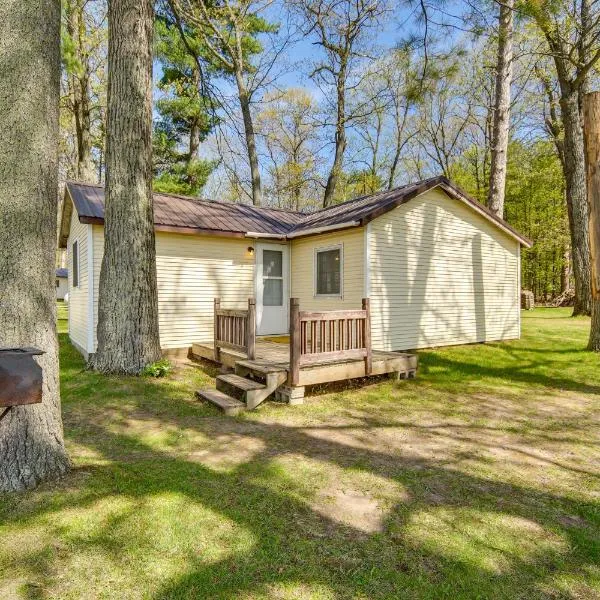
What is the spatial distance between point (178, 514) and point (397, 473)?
1767 millimetres

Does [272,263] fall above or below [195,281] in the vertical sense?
above

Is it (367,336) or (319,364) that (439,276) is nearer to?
(367,336)

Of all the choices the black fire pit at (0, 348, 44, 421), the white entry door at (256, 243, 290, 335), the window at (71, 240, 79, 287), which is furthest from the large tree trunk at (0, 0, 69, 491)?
the window at (71, 240, 79, 287)

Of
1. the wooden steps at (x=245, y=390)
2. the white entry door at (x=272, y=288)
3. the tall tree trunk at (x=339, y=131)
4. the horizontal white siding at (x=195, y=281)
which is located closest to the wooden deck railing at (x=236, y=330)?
the wooden steps at (x=245, y=390)

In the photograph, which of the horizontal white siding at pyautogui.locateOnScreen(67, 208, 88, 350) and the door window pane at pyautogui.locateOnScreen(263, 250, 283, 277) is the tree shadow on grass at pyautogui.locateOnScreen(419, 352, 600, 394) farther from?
the horizontal white siding at pyautogui.locateOnScreen(67, 208, 88, 350)

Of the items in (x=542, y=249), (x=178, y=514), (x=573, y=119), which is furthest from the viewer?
(x=542, y=249)

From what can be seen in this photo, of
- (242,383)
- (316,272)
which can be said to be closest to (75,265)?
(316,272)

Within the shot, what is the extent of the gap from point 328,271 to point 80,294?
215 inches

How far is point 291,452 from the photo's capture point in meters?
3.93

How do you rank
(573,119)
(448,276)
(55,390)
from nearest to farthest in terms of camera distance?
(55,390)
(448,276)
(573,119)

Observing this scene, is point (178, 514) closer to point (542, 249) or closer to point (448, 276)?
point (448, 276)

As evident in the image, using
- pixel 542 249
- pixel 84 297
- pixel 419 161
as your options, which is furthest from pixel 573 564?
pixel 419 161

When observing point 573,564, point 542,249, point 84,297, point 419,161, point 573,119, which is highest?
point 419,161

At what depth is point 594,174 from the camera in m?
7.35
